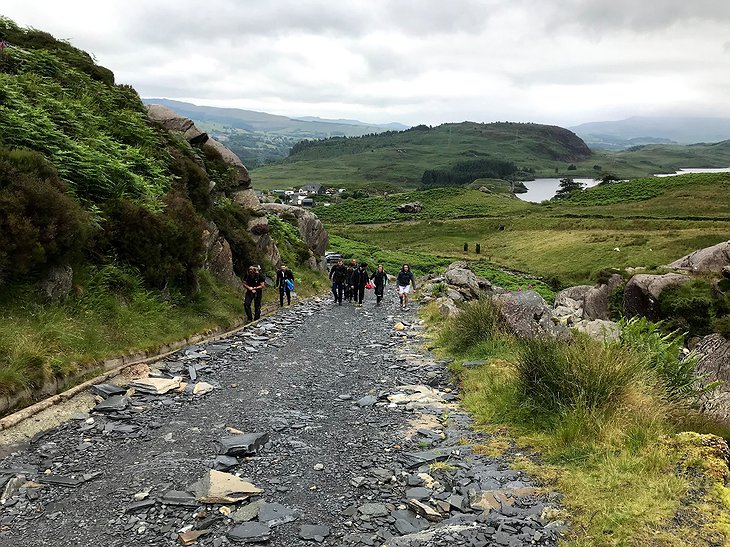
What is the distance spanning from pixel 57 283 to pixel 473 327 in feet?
34.0

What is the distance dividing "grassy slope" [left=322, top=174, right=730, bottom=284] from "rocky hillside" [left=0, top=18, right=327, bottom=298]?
48217 mm

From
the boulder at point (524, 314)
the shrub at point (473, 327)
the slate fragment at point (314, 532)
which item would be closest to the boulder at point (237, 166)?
the shrub at point (473, 327)

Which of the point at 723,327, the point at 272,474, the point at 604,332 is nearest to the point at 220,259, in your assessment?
the point at 272,474

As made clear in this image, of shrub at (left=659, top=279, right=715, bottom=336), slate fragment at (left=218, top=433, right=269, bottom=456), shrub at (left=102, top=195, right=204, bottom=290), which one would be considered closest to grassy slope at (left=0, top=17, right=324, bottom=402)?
shrub at (left=102, top=195, right=204, bottom=290)

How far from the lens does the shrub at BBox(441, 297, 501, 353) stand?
543 inches

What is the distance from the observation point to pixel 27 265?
10.2m

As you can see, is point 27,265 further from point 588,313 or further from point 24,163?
point 588,313

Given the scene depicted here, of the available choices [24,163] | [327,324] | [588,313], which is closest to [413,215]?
[588,313]

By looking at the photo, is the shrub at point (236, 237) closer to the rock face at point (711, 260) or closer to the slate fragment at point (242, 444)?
the slate fragment at point (242, 444)

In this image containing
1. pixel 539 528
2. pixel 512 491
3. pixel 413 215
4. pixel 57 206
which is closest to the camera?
pixel 539 528

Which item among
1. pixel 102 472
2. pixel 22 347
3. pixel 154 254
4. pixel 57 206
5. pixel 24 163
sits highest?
pixel 24 163

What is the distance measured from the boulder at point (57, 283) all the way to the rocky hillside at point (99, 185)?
0.02 m

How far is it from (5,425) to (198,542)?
4.24 m

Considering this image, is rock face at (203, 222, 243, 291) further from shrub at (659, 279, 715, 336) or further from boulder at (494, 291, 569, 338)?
shrub at (659, 279, 715, 336)
